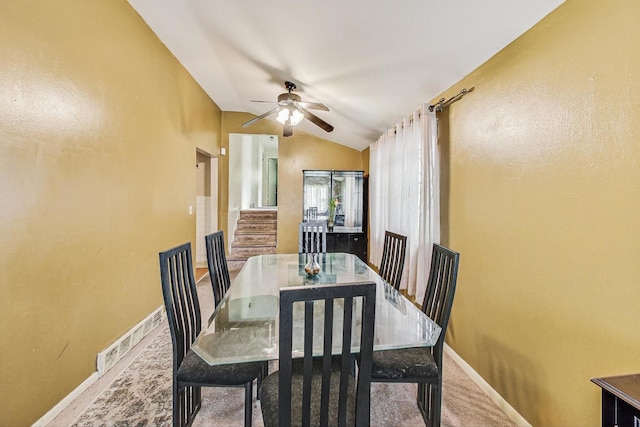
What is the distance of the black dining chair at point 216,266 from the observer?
191 centimetres

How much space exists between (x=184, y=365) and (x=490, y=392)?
1.92m

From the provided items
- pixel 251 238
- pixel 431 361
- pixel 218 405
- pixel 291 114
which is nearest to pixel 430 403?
pixel 431 361

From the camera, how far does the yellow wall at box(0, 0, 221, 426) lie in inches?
54.4

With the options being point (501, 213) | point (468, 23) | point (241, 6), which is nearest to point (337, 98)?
point (241, 6)

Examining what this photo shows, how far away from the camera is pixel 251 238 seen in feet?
17.9

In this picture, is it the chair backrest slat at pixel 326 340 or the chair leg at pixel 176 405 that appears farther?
the chair leg at pixel 176 405

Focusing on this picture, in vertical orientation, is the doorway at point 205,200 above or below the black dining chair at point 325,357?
above

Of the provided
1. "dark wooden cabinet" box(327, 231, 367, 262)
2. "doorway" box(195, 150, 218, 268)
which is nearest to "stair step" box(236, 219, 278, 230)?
"doorway" box(195, 150, 218, 268)

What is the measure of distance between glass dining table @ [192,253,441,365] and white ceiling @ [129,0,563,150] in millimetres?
1709

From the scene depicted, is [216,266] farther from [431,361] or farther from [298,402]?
[431,361]

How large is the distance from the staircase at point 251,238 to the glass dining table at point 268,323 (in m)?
2.95

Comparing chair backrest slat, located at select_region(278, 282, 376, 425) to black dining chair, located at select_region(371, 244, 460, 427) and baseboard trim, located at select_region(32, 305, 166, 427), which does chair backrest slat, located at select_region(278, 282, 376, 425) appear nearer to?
black dining chair, located at select_region(371, 244, 460, 427)

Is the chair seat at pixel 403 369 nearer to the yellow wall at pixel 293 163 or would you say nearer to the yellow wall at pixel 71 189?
the yellow wall at pixel 71 189

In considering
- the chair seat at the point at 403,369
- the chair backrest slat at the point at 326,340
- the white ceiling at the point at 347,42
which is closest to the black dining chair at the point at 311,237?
the white ceiling at the point at 347,42
